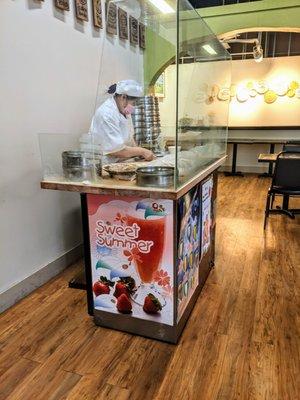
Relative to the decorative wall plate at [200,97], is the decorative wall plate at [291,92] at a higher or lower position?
higher

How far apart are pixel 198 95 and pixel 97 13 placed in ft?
4.89

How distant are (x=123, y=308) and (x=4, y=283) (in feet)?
2.85

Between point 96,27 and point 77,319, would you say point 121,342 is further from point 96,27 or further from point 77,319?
point 96,27

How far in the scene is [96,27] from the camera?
9.48ft

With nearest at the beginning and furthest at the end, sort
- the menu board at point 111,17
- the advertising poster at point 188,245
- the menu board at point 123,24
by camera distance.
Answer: the advertising poster at point 188,245, the menu board at point 111,17, the menu board at point 123,24

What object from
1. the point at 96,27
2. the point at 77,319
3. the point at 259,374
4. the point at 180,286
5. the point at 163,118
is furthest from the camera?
the point at 96,27

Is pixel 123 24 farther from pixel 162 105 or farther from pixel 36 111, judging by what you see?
pixel 36 111

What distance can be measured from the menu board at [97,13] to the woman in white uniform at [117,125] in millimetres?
853

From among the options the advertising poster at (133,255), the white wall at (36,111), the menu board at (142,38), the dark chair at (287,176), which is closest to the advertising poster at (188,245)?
the advertising poster at (133,255)

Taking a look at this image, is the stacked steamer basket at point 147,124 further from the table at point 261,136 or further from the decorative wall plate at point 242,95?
the decorative wall plate at point 242,95

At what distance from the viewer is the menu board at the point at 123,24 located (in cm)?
321

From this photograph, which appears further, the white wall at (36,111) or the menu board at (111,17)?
the menu board at (111,17)

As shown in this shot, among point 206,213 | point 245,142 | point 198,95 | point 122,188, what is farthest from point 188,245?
point 245,142

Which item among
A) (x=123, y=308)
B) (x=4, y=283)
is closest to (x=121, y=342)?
(x=123, y=308)
